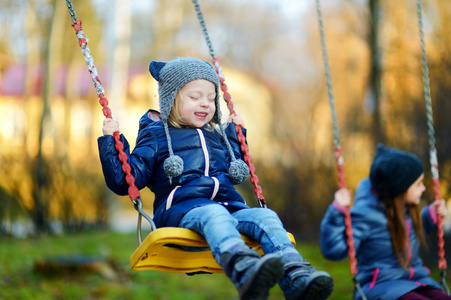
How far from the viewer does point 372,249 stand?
3533 millimetres

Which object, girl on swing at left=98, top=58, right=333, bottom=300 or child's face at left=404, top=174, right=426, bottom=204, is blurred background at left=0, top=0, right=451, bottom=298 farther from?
girl on swing at left=98, top=58, right=333, bottom=300

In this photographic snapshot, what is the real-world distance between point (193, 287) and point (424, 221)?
485cm

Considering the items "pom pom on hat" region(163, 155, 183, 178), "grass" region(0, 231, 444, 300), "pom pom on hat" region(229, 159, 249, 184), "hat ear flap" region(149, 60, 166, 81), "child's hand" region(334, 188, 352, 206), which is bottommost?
"grass" region(0, 231, 444, 300)

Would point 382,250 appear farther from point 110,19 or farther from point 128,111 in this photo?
point 128,111

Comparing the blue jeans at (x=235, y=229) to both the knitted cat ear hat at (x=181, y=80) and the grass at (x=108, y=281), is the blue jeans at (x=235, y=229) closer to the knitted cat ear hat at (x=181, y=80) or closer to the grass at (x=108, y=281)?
the knitted cat ear hat at (x=181, y=80)

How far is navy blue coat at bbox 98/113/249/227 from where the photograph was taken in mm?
2826

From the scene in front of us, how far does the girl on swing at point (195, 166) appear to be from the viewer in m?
2.60

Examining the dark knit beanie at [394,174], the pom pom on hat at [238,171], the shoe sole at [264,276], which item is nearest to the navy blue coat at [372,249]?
the dark knit beanie at [394,174]

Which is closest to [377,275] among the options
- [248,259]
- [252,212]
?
[252,212]

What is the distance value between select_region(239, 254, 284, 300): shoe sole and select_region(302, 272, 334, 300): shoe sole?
157 millimetres

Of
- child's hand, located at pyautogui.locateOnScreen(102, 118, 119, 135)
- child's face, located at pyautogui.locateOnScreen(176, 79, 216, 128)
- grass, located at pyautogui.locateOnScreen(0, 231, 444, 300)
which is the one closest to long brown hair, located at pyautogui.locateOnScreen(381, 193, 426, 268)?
child's face, located at pyautogui.locateOnScreen(176, 79, 216, 128)

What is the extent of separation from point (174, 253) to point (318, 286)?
0.87 metres

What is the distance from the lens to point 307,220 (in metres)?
11.0

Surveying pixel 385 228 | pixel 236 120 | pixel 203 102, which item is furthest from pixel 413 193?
pixel 203 102
